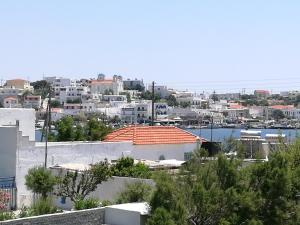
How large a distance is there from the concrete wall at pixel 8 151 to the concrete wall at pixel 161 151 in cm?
789

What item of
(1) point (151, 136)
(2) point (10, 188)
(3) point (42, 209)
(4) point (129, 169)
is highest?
(1) point (151, 136)

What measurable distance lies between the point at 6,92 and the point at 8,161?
165612mm

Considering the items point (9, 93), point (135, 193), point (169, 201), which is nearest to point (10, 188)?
point (135, 193)

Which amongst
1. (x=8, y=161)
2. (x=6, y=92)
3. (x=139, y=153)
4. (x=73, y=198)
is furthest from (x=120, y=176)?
(x=6, y=92)

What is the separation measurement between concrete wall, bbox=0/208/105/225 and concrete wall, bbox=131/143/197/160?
14564 millimetres

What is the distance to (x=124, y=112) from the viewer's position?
179 metres

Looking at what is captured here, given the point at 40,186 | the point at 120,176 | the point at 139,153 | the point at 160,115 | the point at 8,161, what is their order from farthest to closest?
the point at 160,115 < the point at 139,153 < the point at 8,161 < the point at 120,176 < the point at 40,186

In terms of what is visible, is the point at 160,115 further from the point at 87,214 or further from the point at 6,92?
the point at 87,214

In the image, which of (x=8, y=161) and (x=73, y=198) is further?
(x=8, y=161)

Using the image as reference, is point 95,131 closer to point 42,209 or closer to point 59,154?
point 59,154

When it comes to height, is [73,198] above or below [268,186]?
below

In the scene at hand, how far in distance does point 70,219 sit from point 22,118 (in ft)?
43.6

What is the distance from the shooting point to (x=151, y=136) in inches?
1422

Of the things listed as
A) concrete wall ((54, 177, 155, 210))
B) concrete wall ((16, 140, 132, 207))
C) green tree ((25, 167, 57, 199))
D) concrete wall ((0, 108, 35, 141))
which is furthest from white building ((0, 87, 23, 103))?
green tree ((25, 167, 57, 199))
